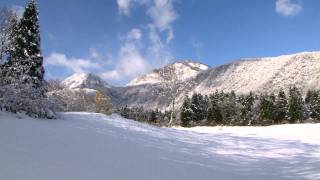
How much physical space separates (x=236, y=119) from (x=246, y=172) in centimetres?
7448

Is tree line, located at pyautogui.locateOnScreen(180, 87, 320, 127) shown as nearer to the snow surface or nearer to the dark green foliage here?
the dark green foliage

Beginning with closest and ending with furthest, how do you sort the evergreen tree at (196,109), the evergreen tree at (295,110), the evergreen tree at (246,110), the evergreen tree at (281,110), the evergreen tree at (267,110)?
1. the evergreen tree at (295,110)
2. the evergreen tree at (281,110)
3. the evergreen tree at (267,110)
4. the evergreen tree at (196,109)
5. the evergreen tree at (246,110)

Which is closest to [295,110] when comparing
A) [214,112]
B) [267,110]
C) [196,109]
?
[267,110]

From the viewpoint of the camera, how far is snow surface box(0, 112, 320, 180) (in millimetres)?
8875

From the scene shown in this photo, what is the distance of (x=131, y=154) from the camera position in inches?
466

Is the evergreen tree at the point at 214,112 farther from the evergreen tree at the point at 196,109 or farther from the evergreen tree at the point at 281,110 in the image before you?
the evergreen tree at the point at 281,110

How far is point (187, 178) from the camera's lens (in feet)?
33.5

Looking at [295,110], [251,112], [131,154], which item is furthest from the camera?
[251,112]

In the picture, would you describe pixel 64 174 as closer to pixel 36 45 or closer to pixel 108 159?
pixel 108 159

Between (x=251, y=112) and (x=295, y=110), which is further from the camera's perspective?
(x=251, y=112)

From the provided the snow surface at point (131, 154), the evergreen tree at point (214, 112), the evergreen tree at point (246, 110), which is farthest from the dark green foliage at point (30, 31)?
the evergreen tree at point (246, 110)

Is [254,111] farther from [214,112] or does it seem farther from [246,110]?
[214,112]

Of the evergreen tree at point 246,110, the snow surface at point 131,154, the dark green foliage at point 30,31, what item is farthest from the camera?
the evergreen tree at point 246,110

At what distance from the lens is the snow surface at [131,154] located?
888cm
